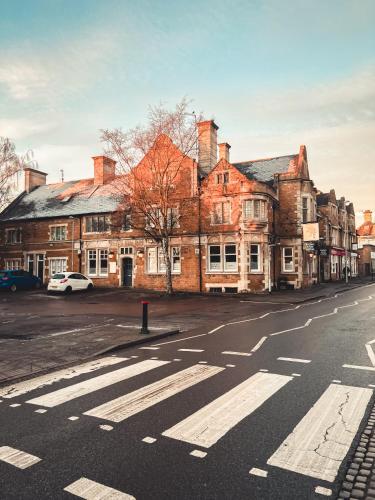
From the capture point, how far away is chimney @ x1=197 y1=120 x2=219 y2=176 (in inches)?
1307

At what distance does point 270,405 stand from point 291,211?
29.1m

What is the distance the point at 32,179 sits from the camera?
141ft

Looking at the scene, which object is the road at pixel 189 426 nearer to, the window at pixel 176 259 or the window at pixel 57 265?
the window at pixel 176 259

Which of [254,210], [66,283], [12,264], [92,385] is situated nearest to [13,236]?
[12,264]

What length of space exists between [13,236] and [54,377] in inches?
1419

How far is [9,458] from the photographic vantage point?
154 inches

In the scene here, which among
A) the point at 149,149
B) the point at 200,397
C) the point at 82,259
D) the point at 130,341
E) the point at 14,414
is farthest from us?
the point at 82,259

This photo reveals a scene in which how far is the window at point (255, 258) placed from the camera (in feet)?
94.5

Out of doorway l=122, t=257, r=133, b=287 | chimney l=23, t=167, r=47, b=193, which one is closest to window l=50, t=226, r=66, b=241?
doorway l=122, t=257, r=133, b=287

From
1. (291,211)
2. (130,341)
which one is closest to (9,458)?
(130,341)

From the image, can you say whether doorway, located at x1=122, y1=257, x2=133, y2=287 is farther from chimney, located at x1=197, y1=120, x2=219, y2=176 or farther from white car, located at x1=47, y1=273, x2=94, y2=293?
chimney, located at x1=197, y1=120, x2=219, y2=176

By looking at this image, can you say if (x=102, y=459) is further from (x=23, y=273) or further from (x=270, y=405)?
(x=23, y=273)

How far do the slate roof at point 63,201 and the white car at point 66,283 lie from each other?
290 inches

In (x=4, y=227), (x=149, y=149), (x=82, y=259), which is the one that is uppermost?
(x=149, y=149)
